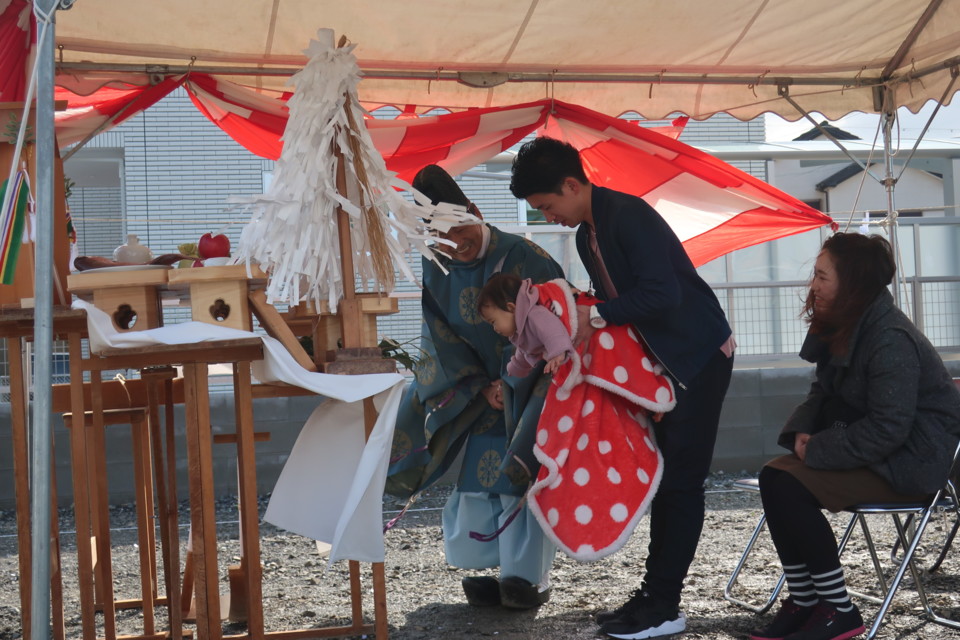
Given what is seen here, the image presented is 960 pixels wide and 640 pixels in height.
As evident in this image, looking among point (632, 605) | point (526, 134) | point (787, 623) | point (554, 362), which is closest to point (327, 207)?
point (554, 362)

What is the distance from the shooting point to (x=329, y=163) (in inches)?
104

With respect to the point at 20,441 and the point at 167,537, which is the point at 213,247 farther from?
the point at 167,537

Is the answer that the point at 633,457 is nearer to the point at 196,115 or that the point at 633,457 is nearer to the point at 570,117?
the point at 570,117

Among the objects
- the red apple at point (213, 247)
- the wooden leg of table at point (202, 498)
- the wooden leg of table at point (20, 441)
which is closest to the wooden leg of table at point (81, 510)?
the wooden leg of table at point (20, 441)

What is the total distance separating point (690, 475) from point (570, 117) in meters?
1.95

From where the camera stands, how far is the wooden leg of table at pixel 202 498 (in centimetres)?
246

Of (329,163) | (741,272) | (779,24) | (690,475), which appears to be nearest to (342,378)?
(329,163)

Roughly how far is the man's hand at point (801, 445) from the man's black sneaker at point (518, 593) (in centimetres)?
97

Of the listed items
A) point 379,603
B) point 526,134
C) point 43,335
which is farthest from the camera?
point 526,134

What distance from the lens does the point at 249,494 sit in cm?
259

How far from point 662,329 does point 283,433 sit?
3907 mm

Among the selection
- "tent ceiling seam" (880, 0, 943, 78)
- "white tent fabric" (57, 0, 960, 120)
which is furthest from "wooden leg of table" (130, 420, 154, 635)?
"tent ceiling seam" (880, 0, 943, 78)

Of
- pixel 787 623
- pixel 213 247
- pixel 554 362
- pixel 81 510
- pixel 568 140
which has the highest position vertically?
pixel 568 140

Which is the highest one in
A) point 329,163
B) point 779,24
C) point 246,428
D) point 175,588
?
point 779,24
